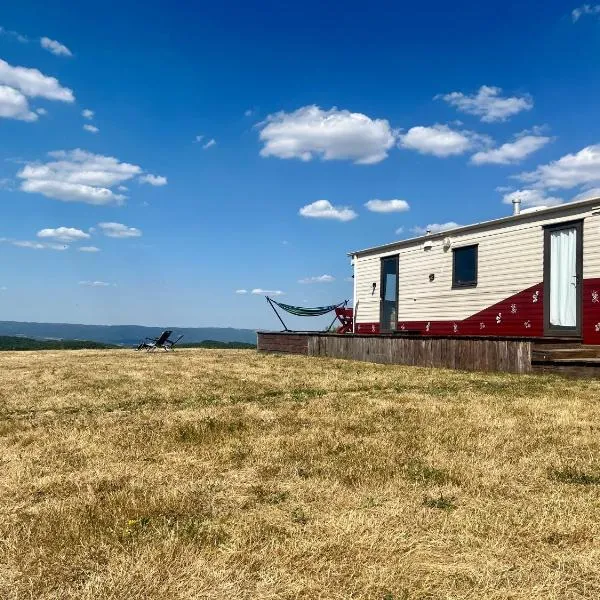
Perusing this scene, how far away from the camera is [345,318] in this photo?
64.3 ft

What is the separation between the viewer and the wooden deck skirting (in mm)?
11188

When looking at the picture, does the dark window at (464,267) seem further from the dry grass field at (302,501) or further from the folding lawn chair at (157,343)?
the folding lawn chair at (157,343)

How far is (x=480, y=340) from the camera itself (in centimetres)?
1186

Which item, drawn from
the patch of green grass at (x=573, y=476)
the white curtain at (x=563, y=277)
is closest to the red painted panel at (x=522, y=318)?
the white curtain at (x=563, y=277)

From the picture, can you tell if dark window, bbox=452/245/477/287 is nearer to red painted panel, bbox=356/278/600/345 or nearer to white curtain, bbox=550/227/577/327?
red painted panel, bbox=356/278/600/345

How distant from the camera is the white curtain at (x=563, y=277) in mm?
11492

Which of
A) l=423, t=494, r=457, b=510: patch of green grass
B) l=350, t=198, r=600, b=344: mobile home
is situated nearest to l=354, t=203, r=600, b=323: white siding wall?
l=350, t=198, r=600, b=344: mobile home

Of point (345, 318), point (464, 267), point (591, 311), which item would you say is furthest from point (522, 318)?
point (345, 318)

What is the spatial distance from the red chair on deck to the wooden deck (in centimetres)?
252

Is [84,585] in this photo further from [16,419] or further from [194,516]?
[16,419]

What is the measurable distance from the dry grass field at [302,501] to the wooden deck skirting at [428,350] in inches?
163

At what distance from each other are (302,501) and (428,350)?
10136 mm

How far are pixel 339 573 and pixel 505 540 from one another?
37.4 inches

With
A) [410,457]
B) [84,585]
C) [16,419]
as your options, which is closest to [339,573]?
[84,585]
